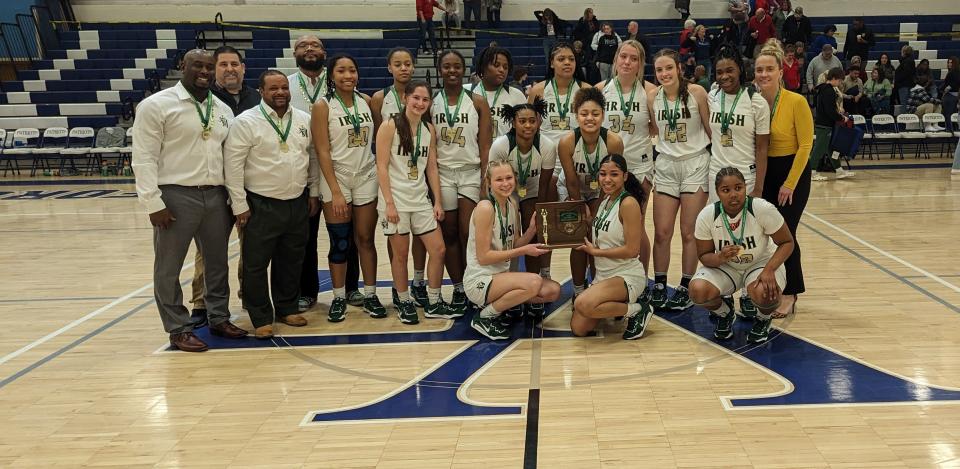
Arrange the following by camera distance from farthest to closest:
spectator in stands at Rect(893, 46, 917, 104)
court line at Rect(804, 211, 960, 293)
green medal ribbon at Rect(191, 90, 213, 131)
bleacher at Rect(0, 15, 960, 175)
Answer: bleacher at Rect(0, 15, 960, 175)
spectator in stands at Rect(893, 46, 917, 104)
court line at Rect(804, 211, 960, 293)
green medal ribbon at Rect(191, 90, 213, 131)

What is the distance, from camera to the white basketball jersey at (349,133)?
493 cm

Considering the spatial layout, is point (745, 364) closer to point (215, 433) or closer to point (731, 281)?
point (731, 281)

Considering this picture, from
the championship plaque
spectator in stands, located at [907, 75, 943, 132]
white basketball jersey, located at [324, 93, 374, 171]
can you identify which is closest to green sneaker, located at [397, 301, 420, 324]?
white basketball jersey, located at [324, 93, 374, 171]

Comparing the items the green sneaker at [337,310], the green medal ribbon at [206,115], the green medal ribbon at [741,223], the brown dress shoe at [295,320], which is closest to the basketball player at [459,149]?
the green sneaker at [337,310]

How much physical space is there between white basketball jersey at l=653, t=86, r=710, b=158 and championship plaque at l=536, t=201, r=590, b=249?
32.6 inches

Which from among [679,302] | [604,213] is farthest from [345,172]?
[679,302]

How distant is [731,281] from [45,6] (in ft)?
57.8

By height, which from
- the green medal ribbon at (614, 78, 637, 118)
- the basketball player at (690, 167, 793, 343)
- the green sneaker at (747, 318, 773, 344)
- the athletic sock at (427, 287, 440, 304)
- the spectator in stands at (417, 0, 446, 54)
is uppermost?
the spectator in stands at (417, 0, 446, 54)

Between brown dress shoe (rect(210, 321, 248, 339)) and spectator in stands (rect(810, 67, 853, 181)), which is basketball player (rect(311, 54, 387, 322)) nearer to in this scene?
brown dress shoe (rect(210, 321, 248, 339))

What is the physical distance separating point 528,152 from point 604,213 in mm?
630

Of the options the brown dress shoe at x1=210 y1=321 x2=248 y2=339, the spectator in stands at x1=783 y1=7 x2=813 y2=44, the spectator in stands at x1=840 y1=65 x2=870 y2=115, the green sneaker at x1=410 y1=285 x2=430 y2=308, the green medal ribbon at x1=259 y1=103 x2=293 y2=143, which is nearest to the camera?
the green medal ribbon at x1=259 y1=103 x2=293 y2=143

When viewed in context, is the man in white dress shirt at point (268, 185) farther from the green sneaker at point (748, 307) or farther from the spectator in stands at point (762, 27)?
the spectator in stands at point (762, 27)

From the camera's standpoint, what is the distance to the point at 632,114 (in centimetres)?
512

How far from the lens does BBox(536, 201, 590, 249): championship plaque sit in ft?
15.1
